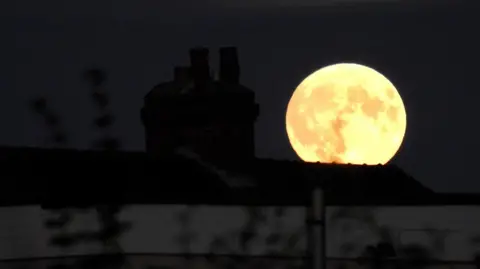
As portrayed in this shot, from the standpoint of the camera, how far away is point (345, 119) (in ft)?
10.3

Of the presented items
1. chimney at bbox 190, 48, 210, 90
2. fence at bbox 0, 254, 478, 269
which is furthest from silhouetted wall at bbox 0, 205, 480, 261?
chimney at bbox 190, 48, 210, 90

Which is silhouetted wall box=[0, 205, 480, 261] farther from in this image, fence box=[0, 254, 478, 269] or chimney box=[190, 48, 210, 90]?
chimney box=[190, 48, 210, 90]

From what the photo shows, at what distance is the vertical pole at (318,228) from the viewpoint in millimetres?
3285

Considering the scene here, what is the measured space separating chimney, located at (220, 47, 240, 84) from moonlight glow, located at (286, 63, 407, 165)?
277 mm

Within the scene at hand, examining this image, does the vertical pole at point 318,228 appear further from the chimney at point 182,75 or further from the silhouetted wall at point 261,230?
the chimney at point 182,75

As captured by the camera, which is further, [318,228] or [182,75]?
[182,75]

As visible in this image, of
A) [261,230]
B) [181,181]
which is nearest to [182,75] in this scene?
[181,181]

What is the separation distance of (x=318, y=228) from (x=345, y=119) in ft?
1.48

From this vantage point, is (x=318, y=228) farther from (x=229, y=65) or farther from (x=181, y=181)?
(x=229, y=65)

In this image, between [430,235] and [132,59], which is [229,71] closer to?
[132,59]

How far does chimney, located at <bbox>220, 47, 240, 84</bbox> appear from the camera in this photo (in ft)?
11.3

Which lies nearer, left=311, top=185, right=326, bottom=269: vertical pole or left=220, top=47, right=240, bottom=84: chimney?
left=311, top=185, right=326, bottom=269: vertical pole

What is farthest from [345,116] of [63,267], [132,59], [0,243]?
[0,243]

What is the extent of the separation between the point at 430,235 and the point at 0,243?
1705 mm
